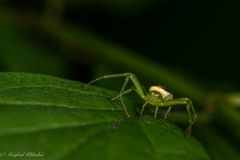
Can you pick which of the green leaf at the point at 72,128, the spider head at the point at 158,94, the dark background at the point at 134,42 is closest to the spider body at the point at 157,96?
the spider head at the point at 158,94

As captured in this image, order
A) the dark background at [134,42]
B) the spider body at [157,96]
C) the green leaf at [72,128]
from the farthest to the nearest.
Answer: the dark background at [134,42] < the spider body at [157,96] < the green leaf at [72,128]

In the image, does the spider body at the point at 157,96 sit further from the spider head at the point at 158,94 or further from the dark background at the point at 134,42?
the dark background at the point at 134,42

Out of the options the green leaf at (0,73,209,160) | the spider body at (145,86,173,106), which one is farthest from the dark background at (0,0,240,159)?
the green leaf at (0,73,209,160)

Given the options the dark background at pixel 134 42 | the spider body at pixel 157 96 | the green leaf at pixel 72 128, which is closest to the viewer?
the green leaf at pixel 72 128

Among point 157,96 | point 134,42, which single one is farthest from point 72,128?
point 134,42

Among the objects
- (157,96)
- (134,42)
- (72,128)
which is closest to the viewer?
(72,128)

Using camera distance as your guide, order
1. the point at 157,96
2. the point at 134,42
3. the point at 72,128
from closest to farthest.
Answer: the point at 72,128, the point at 157,96, the point at 134,42

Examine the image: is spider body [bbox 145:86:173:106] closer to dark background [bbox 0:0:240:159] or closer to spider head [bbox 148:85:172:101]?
spider head [bbox 148:85:172:101]

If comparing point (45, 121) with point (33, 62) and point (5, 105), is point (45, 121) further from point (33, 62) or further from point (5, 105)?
point (33, 62)

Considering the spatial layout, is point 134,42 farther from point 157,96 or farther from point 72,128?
point 72,128
